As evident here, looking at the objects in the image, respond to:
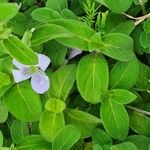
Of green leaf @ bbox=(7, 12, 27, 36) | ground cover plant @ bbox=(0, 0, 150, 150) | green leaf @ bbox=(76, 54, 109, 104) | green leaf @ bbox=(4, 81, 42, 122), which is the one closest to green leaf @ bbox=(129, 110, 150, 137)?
ground cover plant @ bbox=(0, 0, 150, 150)

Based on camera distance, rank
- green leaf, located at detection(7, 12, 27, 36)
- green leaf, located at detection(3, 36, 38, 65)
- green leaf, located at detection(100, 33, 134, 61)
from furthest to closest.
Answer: green leaf, located at detection(7, 12, 27, 36)
green leaf, located at detection(100, 33, 134, 61)
green leaf, located at detection(3, 36, 38, 65)

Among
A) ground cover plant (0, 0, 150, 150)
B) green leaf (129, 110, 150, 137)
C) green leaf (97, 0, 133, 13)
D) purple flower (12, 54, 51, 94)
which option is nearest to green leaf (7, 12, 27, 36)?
ground cover plant (0, 0, 150, 150)

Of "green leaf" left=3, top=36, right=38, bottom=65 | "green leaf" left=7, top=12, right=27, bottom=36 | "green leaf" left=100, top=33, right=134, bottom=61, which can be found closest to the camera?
"green leaf" left=3, top=36, right=38, bottom=65

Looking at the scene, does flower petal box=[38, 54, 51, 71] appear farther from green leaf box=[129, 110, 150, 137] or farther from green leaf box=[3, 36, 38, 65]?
green leaf box=[129, 110, 150, 137]

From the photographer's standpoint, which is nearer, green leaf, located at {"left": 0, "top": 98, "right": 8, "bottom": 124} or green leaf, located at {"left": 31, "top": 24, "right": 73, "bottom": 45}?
green leaf, located at {"left": 31, "top": 24, "right": 73, "bottom": 45}

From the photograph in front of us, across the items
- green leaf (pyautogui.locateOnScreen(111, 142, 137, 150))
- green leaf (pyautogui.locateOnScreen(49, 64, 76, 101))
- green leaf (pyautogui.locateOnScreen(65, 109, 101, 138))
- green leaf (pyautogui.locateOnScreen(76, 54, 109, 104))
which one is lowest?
green leaf (pyautogui.locateOnScreen(65, 109, 101, 138))

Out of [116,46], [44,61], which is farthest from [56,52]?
[116,46]

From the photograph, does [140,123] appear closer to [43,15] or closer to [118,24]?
[118,24]

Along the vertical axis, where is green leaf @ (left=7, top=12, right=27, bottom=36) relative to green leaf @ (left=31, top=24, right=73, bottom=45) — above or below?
below
